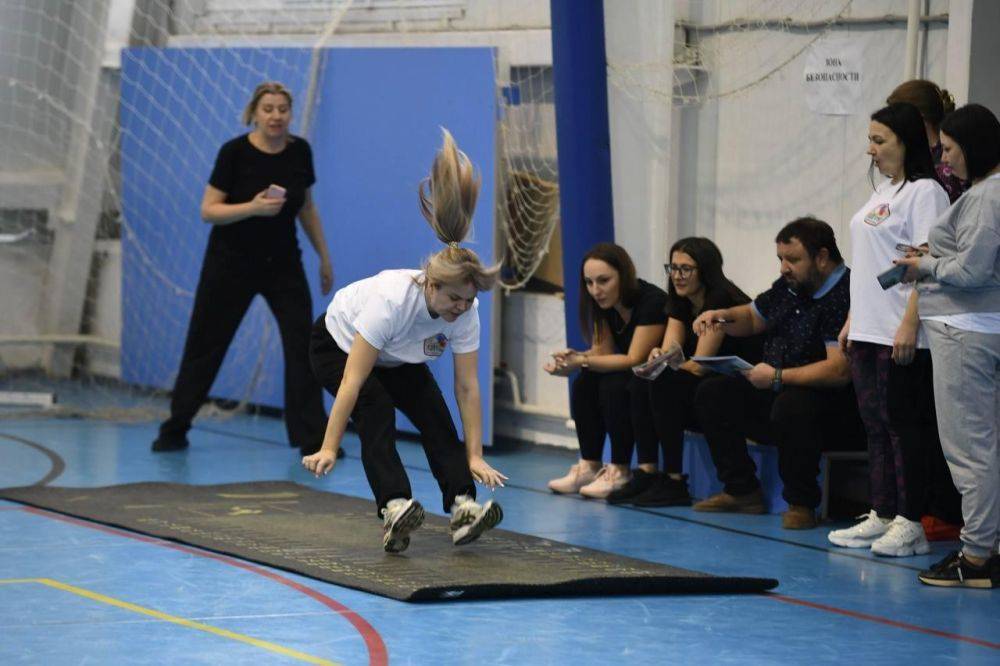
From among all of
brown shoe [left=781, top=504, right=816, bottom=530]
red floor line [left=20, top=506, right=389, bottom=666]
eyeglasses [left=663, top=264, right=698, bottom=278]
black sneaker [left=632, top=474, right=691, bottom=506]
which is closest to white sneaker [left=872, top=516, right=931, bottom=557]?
brown shoe [left=781, top=504, right=816, bottom=530]

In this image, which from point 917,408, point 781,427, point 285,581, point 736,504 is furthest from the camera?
point 736,504

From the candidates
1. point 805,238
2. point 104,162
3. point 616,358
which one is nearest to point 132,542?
point 616,358

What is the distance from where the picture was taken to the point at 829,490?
6.16 meters

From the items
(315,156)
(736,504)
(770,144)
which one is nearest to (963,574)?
(736,504)

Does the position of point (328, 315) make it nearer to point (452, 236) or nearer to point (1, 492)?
point (452, 236)

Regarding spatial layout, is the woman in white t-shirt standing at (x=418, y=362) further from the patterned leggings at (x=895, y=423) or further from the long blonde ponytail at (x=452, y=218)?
the patterned leggings at (x=895, y=423)

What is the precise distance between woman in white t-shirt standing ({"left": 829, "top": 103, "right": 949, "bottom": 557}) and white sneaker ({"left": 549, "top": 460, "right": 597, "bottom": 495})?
4.59 feet

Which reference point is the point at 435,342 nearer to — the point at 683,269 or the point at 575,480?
the point at 683,269

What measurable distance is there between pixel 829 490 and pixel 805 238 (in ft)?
3.34

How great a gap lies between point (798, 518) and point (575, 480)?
1064 millimetres

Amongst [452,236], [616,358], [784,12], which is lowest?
[616,358]

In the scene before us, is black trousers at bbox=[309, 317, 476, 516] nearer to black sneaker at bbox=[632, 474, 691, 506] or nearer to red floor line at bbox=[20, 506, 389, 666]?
red floor line at bbox=[20, 506, 389, 666]

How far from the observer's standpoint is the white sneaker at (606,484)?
21.1ft

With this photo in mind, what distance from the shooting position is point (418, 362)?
5.19 metres
